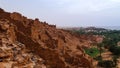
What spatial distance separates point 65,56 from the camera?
119 feet

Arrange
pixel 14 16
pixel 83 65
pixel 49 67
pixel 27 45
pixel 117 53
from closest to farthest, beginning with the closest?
pixel 49 67
pixel 27 45
pixel 83 65
pixel 14 16
pixel 117 53

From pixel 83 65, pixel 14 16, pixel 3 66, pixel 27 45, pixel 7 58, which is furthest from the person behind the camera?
pixel 14 16

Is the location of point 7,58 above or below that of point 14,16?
below

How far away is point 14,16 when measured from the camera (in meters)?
41.5

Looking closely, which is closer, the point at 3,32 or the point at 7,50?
the point at 7,50

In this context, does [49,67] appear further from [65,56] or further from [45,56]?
[65,56]

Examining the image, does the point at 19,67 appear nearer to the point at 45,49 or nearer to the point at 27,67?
the point at 27,67

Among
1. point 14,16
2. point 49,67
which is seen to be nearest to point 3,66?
point 49,67

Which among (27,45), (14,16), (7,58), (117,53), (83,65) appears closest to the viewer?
(7,58)

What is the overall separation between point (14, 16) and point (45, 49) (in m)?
11.6

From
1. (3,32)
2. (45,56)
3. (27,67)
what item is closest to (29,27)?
(45,56)

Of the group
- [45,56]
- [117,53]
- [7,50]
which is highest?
[7,50]

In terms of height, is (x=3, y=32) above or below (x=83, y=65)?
above

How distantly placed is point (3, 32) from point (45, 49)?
7.54m
